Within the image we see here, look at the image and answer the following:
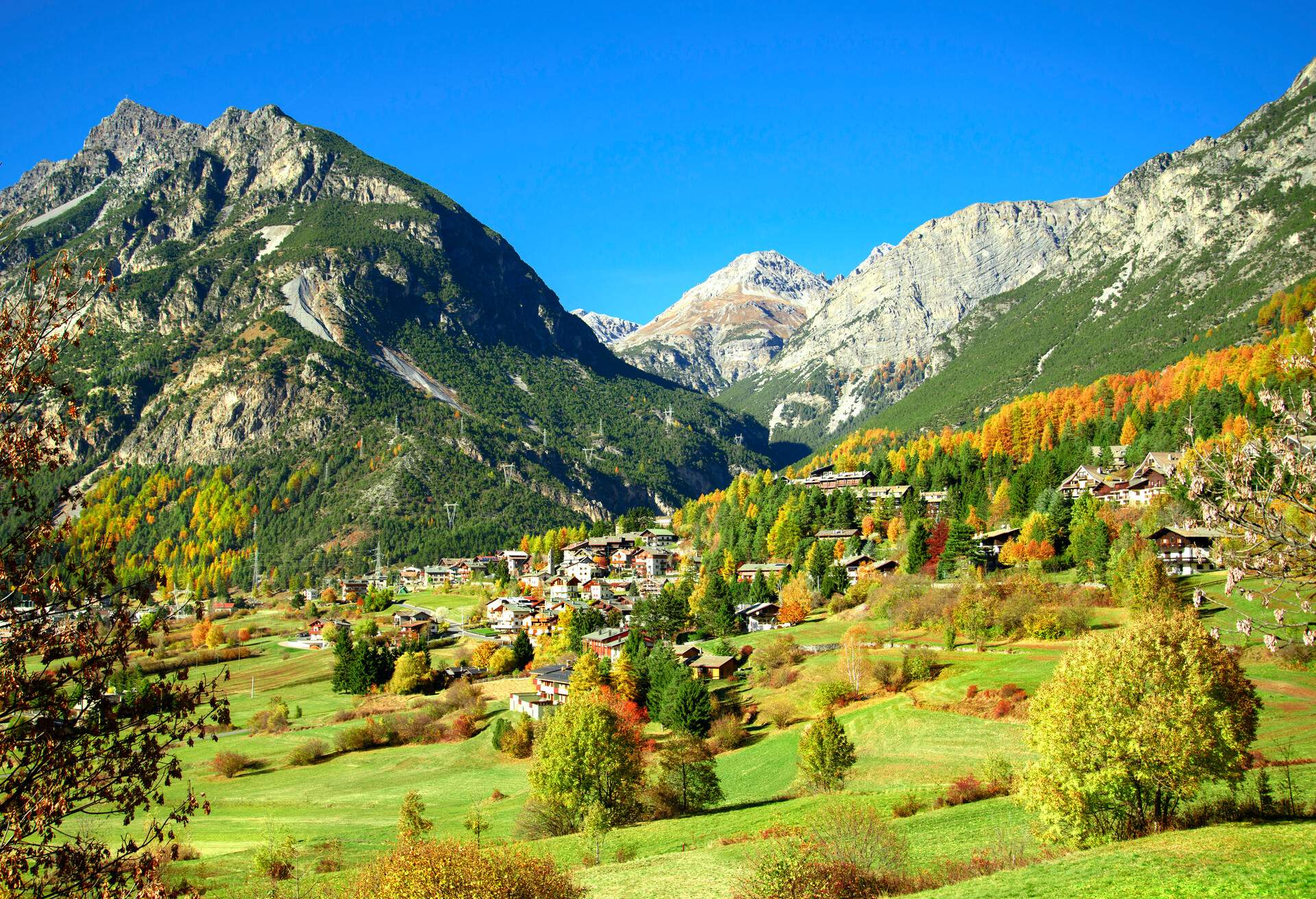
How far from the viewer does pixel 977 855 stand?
106 feet

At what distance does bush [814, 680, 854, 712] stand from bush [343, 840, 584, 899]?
38022mm

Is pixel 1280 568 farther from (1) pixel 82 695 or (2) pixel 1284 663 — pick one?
(2) pixel 1284 663

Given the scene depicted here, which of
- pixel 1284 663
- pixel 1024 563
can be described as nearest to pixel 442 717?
pixel 1024 563

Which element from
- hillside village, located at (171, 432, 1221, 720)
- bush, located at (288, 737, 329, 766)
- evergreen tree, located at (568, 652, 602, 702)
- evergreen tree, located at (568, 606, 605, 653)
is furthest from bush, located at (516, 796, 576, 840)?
evergreen tree, located at (568, 606, 605, 653)

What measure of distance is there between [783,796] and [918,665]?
20.1 metres

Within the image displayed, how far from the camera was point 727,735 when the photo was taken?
2554 inches

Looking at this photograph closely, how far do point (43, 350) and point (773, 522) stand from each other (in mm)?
127953

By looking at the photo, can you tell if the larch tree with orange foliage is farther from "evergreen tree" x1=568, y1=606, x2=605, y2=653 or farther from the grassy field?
"evergreen tree" x1=568, y1=606, x2=605, y2=653

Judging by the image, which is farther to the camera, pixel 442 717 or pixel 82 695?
pixel 442 717

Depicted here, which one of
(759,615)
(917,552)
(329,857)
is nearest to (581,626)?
(759,615)

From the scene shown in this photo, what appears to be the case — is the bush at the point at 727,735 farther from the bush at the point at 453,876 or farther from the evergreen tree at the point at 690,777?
the bush at the point at 453,876

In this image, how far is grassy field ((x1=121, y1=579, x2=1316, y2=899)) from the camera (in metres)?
26.1

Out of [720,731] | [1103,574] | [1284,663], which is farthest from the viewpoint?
[1103,574]

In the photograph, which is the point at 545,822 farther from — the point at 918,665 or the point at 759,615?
the point at 759,615
